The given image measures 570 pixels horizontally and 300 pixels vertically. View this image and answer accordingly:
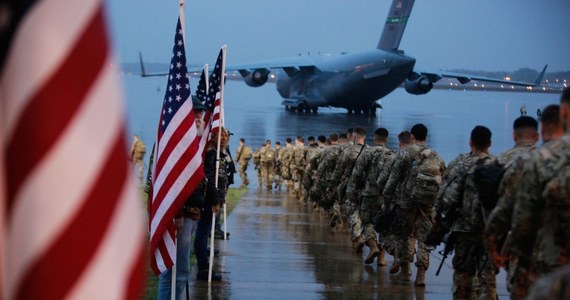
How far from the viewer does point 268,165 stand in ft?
106

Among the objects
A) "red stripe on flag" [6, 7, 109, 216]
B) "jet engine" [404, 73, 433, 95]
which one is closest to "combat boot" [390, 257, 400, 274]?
"red stripe on flag" [6, 7, 109, 216]

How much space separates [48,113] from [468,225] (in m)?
7.12

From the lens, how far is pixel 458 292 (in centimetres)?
941

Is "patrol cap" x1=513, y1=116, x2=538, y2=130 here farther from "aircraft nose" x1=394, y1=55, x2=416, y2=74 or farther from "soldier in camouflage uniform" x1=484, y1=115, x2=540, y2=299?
"aircraft nose" x1=394, y1=55, x2=416, y2=74

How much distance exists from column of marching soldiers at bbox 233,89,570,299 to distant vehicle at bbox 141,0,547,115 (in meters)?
51.1

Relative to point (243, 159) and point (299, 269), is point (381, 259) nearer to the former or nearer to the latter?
point (299, 269)

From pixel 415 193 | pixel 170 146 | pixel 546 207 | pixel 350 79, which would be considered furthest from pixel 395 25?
pixel 546 207

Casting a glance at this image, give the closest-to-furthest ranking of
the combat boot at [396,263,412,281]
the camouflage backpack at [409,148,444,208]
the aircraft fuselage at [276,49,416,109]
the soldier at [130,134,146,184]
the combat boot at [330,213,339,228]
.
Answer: the camouflage backpack at [409,148,444,208] → the combat boot at [396,263,412,281] → the combat boot at [330,213,339,228] → the soldier at [130,134,146,184] → the aircraft fuselage at [276,49,416,109]

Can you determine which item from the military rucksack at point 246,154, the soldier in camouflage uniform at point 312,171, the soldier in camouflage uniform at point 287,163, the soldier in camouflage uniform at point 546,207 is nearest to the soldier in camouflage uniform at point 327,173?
the soldier in camouflage uniform at point 312,171

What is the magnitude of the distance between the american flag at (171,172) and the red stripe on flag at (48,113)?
612 cm

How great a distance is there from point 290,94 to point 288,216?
58.8 metres

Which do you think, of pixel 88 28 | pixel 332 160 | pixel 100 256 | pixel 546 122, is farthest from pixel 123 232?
pixel 332 160

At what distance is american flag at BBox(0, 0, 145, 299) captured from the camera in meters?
2.26

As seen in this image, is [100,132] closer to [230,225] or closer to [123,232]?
[123,232]
